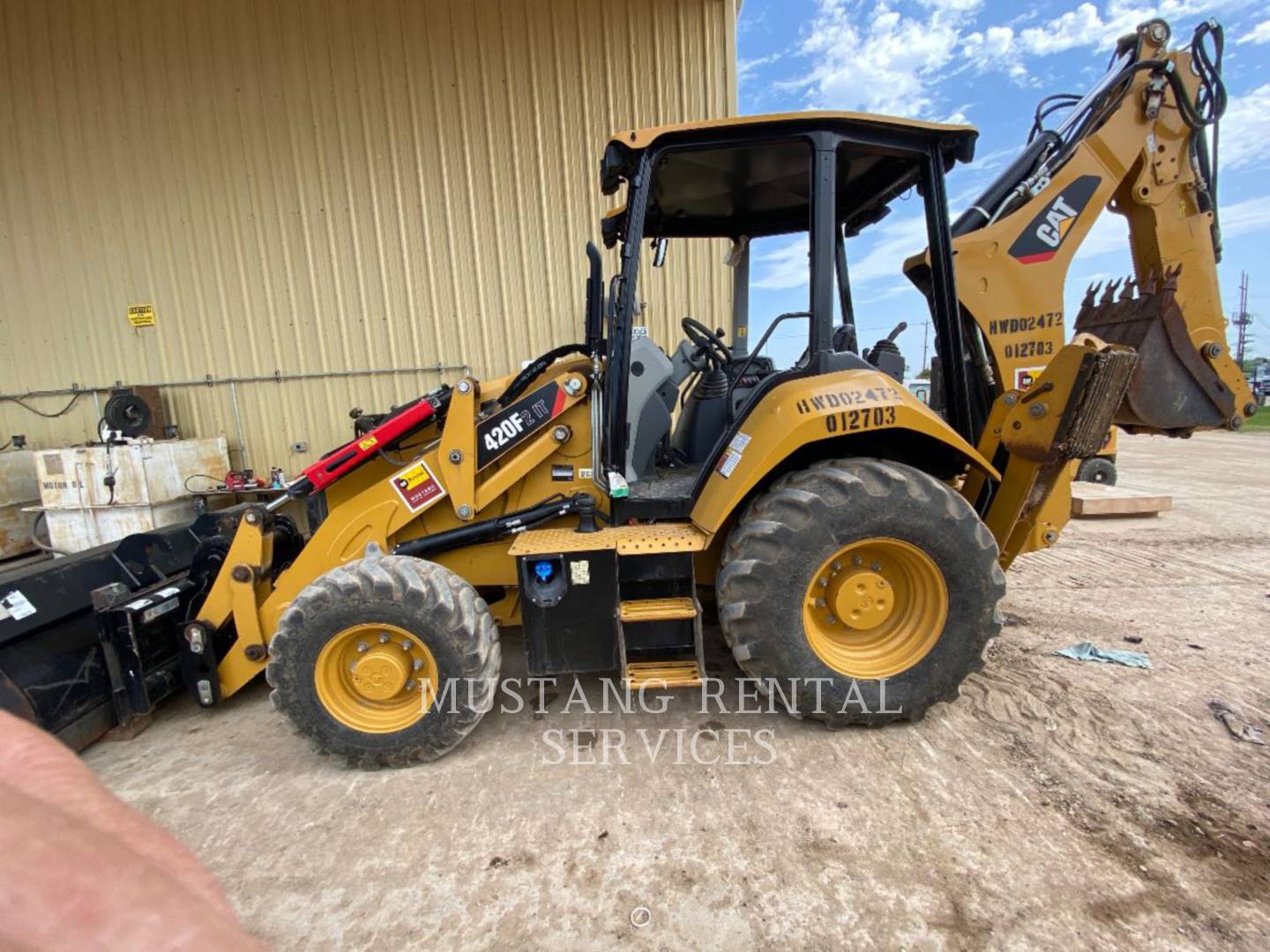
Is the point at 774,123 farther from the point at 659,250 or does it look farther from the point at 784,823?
the point at 784,823

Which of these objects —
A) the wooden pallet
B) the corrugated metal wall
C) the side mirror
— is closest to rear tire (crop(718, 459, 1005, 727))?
the side mirror

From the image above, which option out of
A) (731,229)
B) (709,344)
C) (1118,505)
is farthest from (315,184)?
(1118,505)

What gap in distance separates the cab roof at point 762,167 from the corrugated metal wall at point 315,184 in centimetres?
252

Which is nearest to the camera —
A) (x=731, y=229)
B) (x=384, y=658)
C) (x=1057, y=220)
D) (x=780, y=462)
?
(x=384, y=658)

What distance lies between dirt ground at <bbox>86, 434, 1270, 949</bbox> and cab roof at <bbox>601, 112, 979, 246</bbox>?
8.78 ft

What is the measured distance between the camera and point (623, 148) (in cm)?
271

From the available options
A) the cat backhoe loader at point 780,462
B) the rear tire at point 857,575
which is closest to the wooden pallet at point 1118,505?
the cat backhoe loader at point 780,462

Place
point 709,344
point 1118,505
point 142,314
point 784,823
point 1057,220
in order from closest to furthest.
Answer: point 784,823 < point 1057,220 < point 709,344 < point 1118,505 < point 142,314

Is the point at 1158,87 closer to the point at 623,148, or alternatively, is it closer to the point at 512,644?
the point at 623,148

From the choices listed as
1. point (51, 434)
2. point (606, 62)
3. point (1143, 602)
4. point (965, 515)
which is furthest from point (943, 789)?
point (51, 434)

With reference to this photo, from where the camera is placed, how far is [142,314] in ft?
21.9

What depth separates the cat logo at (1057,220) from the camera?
3061 mm

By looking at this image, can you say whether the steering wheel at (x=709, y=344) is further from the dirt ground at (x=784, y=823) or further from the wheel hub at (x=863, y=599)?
the dirt ground at (x=784, y=823)

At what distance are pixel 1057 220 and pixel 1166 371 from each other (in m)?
1.05
